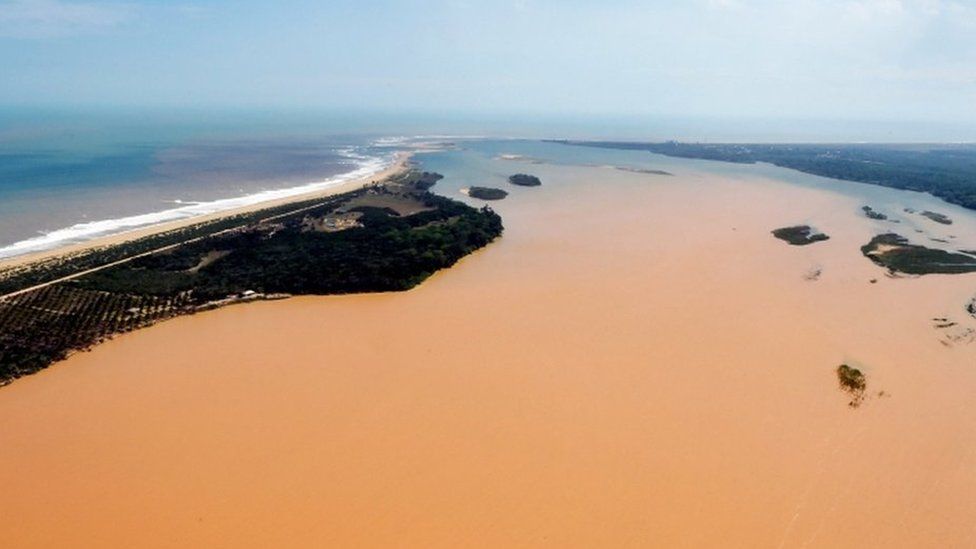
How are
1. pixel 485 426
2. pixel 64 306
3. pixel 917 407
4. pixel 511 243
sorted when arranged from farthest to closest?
1. pixel 511 243
2. pixel 64 306
3. pixel 917 407
4. pixel 485 426

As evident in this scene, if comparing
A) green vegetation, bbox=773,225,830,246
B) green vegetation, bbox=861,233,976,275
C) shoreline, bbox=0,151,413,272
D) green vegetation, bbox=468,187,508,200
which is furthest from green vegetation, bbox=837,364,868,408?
shoreline, bbox=0,151,413,272

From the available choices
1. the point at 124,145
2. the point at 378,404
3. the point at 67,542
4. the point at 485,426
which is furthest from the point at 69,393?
the point at 124,145

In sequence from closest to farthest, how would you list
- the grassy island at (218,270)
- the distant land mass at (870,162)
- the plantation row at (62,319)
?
the plantation row at (62,319)
the grassy island at (218,270)
the distant land mass at (870,162)

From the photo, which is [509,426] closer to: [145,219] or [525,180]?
[145,219]

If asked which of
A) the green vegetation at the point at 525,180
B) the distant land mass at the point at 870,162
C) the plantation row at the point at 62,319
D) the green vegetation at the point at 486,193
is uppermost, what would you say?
the distant land mass at the point at 870,162

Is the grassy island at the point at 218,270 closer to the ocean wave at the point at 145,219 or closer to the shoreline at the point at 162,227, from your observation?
the shoreline at the point at 162,227

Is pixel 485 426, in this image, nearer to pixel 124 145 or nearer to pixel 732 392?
pixel 732 392

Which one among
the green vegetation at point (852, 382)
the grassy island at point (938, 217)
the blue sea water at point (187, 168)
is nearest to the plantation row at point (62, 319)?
the blue sea water at point (187, 168)

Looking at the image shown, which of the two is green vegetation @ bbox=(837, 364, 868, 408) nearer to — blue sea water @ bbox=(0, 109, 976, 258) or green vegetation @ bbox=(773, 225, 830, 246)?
green vegetation @ bbox=(773, 225, 830, 246)
